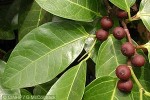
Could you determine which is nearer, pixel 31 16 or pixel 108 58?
pixel 108 58

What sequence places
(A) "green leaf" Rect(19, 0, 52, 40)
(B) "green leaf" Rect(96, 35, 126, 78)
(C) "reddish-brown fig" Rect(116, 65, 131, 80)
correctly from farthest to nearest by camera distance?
(A) "green leaf" Rect(19, 0, 52, 40), (B) "green leaf" Rect(96, 35, 126, 78), (C) "reddish-brown fig" Rect(116, 65, 131, 80)

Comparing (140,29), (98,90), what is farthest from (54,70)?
(140,29)

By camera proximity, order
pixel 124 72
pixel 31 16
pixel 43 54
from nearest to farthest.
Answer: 1. pixel 124 72
2. pixel 43 54
3. pixel 31 16

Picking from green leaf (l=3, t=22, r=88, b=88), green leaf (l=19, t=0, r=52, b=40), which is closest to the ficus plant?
green leaf (l=3, t=22, r=88, b=88)

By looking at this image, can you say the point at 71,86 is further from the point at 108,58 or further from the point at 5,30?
the point at 5,30

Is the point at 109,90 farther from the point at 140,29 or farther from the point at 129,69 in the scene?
the point at 140,29

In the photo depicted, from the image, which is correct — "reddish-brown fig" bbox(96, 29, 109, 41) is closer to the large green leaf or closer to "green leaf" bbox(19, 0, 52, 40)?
the large green leaf

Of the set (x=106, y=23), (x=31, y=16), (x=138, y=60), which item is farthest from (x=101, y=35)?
(x=31, y=16)
